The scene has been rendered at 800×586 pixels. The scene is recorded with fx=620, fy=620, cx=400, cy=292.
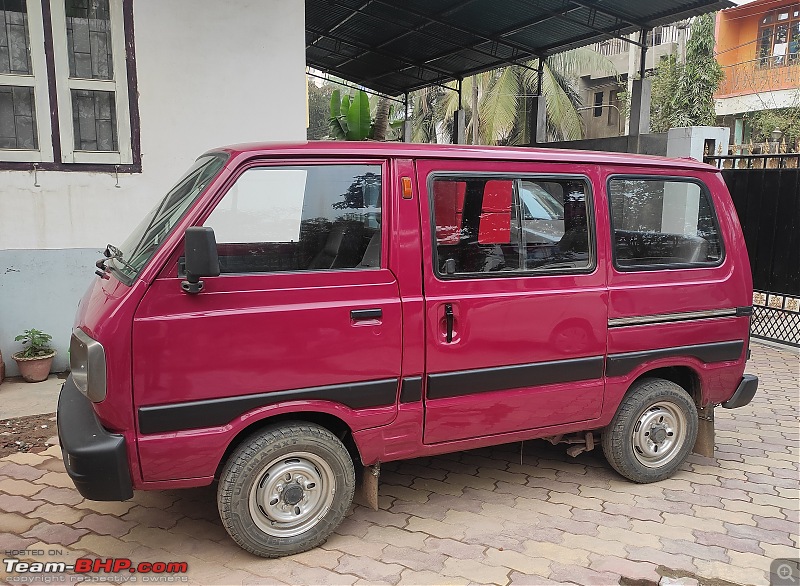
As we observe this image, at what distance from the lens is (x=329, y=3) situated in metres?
9.62

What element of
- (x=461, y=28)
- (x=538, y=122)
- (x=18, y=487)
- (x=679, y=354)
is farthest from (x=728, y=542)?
(x=538, y=122)

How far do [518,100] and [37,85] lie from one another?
1771cm

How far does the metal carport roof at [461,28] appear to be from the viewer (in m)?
8.56

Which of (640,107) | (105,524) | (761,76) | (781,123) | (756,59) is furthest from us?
(756,59)

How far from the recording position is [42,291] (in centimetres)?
594

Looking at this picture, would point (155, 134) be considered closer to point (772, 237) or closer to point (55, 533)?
point (55, 533)

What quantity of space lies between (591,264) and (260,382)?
208 centimetres

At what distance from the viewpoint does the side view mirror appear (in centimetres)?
272

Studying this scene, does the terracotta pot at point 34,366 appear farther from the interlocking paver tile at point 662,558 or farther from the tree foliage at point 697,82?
the tree foliage at point 697,82

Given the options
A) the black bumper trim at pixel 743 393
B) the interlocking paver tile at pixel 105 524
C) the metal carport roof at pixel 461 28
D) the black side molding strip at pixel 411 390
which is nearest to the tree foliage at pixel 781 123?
the metal carport roof at pixel 461 28

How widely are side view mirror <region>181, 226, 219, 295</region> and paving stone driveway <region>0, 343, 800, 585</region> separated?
5.04 ft

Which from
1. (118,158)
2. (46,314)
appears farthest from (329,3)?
(46,314)

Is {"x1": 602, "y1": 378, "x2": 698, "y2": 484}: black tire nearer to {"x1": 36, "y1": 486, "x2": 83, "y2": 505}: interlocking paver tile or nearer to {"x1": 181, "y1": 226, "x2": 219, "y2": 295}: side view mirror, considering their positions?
{"x1": 181, "y1": 226, "x2": 219, "y2": 295}: side view mirror

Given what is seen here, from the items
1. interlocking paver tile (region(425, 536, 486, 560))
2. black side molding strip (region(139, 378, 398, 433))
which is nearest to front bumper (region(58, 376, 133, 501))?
black side molding strip (region(139, 378, 398, 433))
